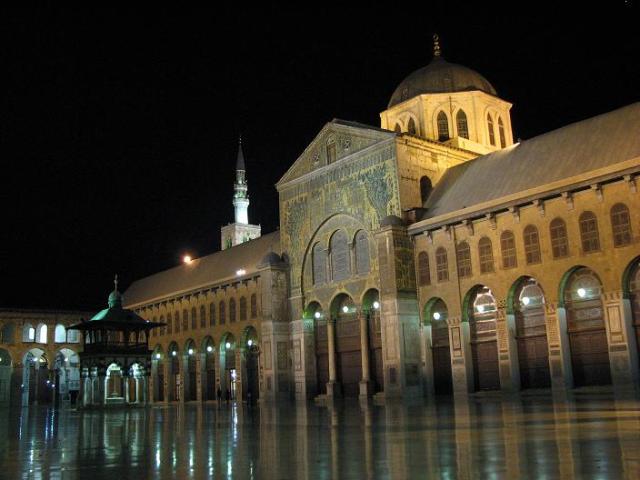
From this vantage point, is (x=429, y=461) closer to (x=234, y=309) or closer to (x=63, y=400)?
(x=234, y=309)

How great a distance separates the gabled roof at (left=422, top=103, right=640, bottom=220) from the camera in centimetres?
2839

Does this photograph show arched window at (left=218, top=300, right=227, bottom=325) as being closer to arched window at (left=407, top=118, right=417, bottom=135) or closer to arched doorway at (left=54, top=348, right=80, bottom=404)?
arched window at (left=407, top=118, right=417, bottom=135)

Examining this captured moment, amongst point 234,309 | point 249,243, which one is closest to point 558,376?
point 234,309

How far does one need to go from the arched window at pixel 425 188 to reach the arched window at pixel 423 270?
356 centimetres

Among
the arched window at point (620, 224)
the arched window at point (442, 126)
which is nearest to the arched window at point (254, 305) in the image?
the arched window at point (442, 126)

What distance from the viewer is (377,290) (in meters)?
36.4

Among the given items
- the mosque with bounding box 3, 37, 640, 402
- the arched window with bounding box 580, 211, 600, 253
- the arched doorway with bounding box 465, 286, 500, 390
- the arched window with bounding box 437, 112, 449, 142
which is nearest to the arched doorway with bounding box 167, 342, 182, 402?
the mosque with bounding box 3, 37, 640, 402

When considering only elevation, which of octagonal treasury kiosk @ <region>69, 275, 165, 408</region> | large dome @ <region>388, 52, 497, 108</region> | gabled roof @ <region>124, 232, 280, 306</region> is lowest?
octagonal treasury kiosk @ <region>69, 275, 165, 408</region>

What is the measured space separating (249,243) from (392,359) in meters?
22.9

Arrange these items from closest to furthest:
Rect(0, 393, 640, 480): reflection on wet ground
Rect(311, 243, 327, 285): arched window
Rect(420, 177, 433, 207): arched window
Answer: Rect(0, 393, 640, 480): reflection on wet ground
Rect(420, 177, 433, 207): arched window
Rect(311, 243, 327, 285): arched window

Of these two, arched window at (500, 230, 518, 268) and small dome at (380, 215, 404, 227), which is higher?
small dome at (380, 215, 404, 227)

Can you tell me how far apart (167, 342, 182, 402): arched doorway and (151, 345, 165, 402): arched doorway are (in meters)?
1.23

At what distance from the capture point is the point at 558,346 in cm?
2823

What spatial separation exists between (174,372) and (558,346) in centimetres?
3670
